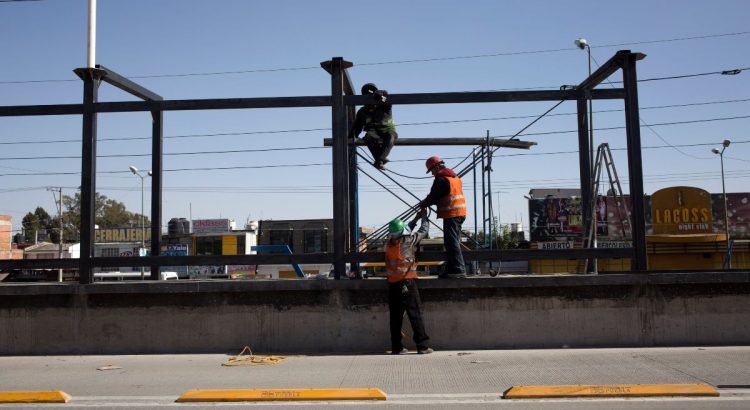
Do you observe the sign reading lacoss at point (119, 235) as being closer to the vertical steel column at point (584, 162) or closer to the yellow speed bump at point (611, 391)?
the vertical steel column at point (584, 162)

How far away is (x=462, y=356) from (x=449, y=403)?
83.7 inches

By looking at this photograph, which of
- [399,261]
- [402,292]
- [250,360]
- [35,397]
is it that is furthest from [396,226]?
[35,397]

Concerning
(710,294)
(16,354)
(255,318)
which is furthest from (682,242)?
(16,354)

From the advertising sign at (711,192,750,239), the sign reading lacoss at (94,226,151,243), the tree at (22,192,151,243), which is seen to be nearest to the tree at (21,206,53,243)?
the tree at (22,192,151,243)

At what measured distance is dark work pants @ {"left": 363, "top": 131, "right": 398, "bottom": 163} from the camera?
369 inches

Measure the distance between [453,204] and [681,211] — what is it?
2705 centimetres

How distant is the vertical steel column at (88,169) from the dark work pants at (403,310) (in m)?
3.98

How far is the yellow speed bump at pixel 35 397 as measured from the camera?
6.30m

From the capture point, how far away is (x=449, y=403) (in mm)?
6012

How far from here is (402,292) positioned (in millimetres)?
8164

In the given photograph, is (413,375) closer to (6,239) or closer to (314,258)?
(314,258)

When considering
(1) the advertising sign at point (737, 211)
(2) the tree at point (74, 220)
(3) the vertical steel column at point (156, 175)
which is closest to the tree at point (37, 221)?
(2) the tree at point (74, 220)

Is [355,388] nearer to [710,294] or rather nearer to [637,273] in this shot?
[637,273]

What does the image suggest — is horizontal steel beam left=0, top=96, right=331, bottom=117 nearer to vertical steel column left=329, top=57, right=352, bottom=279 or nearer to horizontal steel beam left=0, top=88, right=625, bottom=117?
horizontal steel beam left=0, top=88, right=625, bottom=117
